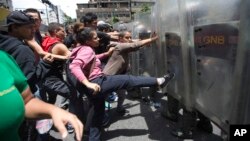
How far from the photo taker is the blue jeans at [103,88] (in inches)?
170

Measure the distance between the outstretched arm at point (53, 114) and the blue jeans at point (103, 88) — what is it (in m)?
2.49

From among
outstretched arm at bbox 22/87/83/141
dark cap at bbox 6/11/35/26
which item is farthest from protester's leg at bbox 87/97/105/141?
outstretched arm at bbox 22/87/83/141

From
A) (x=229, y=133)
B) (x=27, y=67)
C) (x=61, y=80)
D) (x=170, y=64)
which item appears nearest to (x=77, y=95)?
(x=61, y=80)

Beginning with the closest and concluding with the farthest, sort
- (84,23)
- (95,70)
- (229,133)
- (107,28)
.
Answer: (229,133) → (95,70) → (84,23) → (107,28)

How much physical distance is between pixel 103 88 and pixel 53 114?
108 inches

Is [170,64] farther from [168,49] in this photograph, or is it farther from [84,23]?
[84,23]

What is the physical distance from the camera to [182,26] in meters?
3.93

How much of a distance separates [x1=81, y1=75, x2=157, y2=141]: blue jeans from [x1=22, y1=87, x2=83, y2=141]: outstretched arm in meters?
2.49

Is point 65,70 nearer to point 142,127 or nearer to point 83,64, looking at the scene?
point 83,64

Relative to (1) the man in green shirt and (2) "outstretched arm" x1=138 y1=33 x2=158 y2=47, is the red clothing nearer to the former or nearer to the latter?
(2) "outstretched arm" x1=138 y1=33 x2=158 y2=47

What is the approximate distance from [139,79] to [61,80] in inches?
49.5

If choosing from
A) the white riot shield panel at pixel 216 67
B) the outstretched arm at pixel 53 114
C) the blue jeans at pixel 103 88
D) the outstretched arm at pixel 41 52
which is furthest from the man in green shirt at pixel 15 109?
the outstretched arm at pixel 41 52

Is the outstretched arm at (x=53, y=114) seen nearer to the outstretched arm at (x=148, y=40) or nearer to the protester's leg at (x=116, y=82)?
the protester's leg at (x=116, y=82)

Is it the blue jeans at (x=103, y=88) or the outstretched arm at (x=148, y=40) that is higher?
the outstretched arm at (x=148, y=40)
